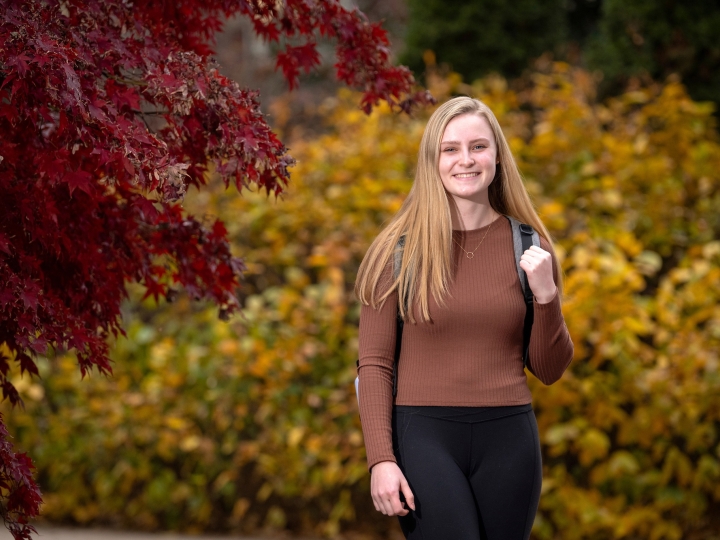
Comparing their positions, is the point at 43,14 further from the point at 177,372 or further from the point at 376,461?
the point at 177,372

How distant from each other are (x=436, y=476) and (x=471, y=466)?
0.44 feet

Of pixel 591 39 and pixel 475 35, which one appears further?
pixel 591 39

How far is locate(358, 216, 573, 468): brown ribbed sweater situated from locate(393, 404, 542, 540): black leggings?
0.14 feet

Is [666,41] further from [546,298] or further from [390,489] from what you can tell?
[390,489]

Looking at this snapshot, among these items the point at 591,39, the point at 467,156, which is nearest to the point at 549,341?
the point at 467,156

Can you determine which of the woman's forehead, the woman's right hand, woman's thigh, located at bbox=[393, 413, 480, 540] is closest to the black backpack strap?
woman's thigh, located at bbox=[393, 413, 480, 540]

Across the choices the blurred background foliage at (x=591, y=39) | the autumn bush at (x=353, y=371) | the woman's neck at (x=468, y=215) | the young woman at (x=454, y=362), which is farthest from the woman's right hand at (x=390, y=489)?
the blurred background foliage at (x=591, y=39)

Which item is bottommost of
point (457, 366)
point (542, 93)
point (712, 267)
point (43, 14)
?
point (457, 366)

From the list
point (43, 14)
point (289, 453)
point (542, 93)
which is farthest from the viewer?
point (542, 93)

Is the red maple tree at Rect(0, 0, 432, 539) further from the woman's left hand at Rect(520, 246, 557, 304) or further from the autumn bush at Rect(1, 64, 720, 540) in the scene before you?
the autumn bush at Rect(1, 64, 720, 540)

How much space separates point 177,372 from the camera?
573 centimetres

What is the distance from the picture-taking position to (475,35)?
926 cm

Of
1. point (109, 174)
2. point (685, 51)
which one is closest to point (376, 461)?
point (109, 174)

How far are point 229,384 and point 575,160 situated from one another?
2.80 m
